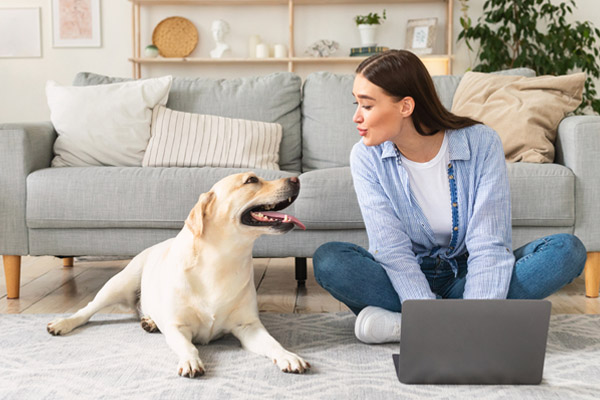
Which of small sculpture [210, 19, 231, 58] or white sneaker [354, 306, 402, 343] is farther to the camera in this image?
small sculpture [210, 19, 231, 58]

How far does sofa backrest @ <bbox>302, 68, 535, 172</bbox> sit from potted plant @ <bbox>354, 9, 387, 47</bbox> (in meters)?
1.80

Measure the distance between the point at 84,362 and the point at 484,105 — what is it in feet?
6.29

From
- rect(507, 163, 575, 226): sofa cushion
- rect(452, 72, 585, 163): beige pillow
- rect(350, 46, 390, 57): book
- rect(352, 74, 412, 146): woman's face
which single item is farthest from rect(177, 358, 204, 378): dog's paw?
rect(350, 46, 390, 57): book

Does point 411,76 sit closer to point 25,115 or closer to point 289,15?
point 289,15

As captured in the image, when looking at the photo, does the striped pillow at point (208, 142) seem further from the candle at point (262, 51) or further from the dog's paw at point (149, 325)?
the candle at point (262, 51)

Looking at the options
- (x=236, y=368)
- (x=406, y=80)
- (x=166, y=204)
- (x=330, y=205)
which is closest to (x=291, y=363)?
(x=236, y=368)

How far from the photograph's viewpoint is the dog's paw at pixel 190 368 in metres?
1.49

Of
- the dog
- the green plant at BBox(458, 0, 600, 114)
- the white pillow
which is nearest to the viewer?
the dog

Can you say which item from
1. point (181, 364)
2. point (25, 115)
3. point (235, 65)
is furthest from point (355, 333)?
point (25, 115)

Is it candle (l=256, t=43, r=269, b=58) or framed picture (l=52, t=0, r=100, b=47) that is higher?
framed picture (l=52, t=0, r=100, b=47)

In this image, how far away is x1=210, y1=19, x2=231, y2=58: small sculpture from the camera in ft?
15.7

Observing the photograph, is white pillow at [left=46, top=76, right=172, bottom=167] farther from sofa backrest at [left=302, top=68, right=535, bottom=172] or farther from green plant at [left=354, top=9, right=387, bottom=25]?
green plant at [left=354, top=9, right=387, bottom=25]

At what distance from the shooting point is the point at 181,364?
4.96 ft

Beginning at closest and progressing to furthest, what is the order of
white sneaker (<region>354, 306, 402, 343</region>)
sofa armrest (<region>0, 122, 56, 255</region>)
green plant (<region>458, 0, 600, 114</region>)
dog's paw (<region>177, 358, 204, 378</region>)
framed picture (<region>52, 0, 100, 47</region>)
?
dog's paw (<region>177, 358, 204, 378</region>) < white sneaker (<region>354, 306, 402, 343</region>) < sofa armrest (<region>0, 122, 56, 255</region>) < green plant (<region>458, 0, 600, 114</region>) < framed picture (<region>52, 0, 100, 47</region>)
